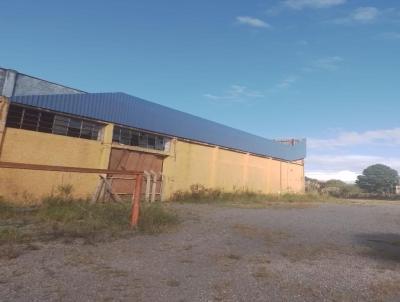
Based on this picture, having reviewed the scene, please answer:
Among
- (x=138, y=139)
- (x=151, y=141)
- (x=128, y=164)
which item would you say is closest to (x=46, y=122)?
(x=128, y=164)

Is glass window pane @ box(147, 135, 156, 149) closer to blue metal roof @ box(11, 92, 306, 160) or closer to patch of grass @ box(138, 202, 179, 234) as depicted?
blue metal roof @ box(11, 92, 306, 160)

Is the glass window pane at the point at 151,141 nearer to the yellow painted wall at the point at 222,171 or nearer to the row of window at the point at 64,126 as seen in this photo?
the row of window at the point at 64,126

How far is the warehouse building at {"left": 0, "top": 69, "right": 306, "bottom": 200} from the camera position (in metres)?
11.5

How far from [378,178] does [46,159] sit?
74746 mm

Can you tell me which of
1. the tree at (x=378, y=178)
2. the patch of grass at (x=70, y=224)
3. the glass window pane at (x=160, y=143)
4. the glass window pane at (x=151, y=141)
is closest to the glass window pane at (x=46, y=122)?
the patch of grass at (x=70, y=224)

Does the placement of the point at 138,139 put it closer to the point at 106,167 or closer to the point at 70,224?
the point at 106,167

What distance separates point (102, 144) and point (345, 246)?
10259 millimetres

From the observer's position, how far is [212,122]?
64.8 ft

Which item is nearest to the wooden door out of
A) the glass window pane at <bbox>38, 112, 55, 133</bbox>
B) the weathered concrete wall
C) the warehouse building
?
the warehouse building

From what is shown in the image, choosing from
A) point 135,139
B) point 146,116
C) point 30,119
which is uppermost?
point 146,116

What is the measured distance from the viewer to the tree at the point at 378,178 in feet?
224

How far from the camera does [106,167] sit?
45.5 ft

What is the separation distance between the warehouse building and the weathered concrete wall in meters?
0.03

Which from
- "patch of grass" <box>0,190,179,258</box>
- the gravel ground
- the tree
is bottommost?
the gravel ground
